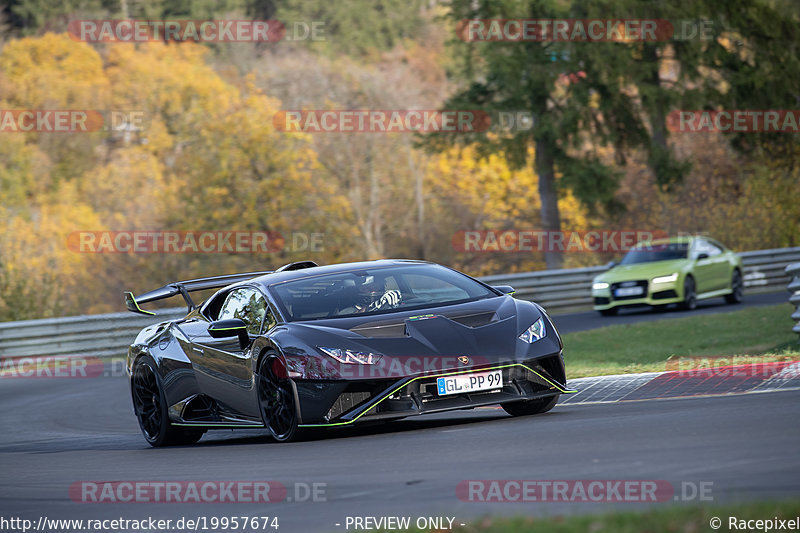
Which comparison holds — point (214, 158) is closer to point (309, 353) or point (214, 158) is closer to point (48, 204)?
point (48, 204)

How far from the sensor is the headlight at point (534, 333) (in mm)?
9625

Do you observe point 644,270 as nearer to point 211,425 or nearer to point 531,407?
point 531,407

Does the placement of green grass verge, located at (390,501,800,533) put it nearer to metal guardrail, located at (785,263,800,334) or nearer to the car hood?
metal guardrail, located at (785,263,800,334)

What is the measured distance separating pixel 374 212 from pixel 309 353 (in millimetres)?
34999

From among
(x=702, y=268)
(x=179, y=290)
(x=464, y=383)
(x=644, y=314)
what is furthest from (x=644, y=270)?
(x=464, y=383)

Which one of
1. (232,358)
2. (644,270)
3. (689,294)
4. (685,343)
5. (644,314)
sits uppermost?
(232,358)

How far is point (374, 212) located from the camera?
1742 inches

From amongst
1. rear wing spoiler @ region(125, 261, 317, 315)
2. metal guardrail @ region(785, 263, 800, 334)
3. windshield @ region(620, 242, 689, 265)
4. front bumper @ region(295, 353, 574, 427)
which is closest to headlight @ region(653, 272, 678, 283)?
windshield @ region(620, 242, 689, 265)

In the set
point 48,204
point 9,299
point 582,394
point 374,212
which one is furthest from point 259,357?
point 48,204

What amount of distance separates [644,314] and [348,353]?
659 inches

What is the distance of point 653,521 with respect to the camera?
5.07 metres

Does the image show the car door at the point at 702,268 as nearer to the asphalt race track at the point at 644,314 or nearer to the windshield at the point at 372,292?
the asphalt race track at the point at 644,314

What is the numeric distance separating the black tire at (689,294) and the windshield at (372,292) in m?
14.9

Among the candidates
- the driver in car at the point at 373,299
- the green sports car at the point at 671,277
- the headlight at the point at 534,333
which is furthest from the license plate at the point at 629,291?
the headlight at the point at 534,333
